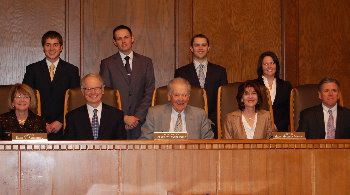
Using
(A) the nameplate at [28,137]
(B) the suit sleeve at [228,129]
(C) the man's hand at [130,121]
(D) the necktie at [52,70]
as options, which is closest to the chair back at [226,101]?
(B) the suit sleeve at [228,129]

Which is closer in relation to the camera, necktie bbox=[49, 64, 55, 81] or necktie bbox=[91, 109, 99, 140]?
necktie bbox=[91, 109, 99, 140]

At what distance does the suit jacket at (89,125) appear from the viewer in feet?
14.5

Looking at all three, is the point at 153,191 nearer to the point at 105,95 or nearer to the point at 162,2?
the point at 105,95

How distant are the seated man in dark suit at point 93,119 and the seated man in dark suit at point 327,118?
1416 millimetres

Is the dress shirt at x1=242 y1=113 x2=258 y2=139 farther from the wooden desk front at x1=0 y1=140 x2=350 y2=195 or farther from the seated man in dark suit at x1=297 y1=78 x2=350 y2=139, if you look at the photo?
the wooden desk front at x1=0 y1=140 x2=350 y2=195

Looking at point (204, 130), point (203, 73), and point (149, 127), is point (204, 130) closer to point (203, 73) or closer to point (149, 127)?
point (149, 127)

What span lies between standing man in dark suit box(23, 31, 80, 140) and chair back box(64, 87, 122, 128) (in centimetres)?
31

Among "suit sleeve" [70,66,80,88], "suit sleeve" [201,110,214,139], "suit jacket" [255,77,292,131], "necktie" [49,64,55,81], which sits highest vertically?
"necktie" [49,64,55,81]

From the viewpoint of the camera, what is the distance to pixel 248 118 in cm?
466

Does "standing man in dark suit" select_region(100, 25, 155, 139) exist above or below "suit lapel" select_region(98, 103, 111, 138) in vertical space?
above

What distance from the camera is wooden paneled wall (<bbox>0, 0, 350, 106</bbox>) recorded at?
6312 mm

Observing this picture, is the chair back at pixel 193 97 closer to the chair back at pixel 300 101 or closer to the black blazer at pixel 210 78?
the black blazer at pixel 210 78

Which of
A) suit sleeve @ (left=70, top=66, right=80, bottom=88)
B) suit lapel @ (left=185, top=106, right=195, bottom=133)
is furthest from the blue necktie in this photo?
suit sleeve @ (left=70, top=66, right=80, bottom=88)

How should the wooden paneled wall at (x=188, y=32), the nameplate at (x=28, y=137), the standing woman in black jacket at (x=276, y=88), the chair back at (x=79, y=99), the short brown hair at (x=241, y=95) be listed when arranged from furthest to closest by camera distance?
the wooden paneled wall at (x=188, y=32) < the standing woman in black jacket at (x=276, y=88) < the chair back at (x=79, y=99) < the short brown hair at (x=241, y=95) < the nameplate at (x=28, y=137)
